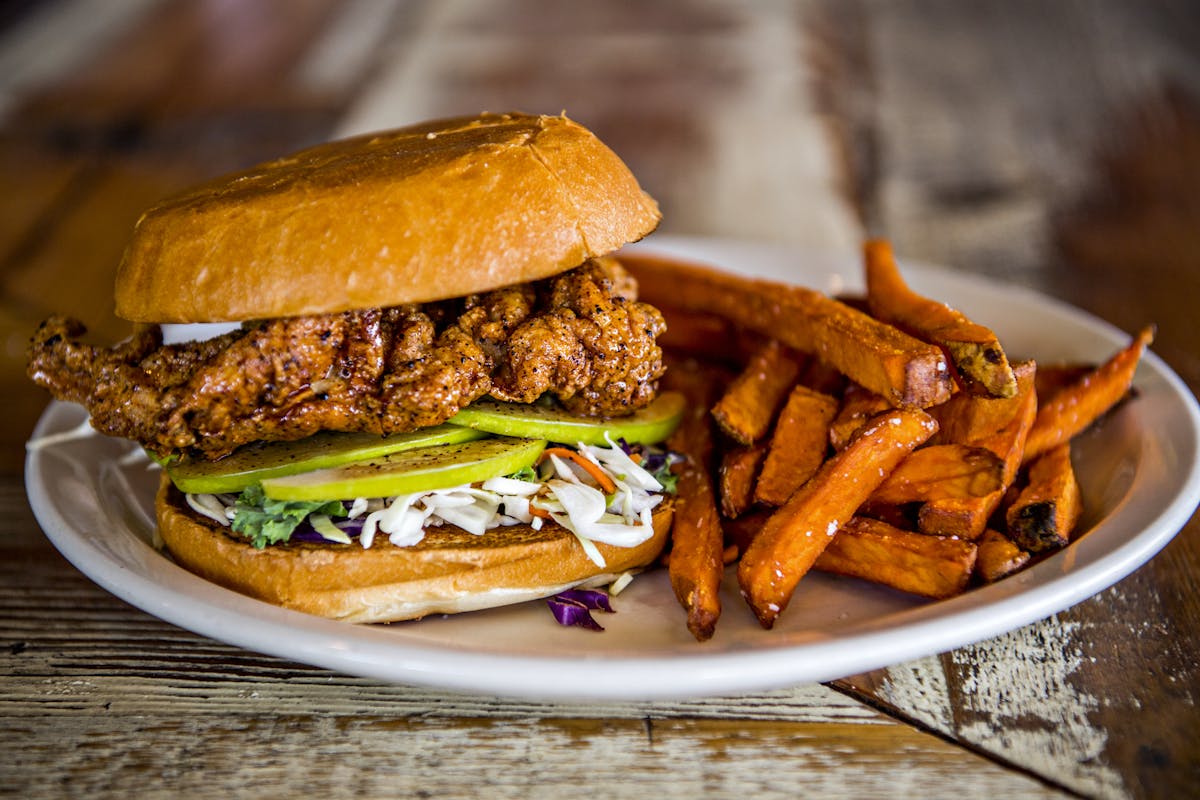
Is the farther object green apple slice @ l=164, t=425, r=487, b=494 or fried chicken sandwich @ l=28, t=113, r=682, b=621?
green apple slice @ l=164, t=425, r=487, b=494

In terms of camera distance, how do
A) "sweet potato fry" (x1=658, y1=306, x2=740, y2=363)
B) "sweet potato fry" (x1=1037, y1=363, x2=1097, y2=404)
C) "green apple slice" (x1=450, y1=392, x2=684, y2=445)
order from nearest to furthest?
"green apple slice" (x1=450, y1=392, x2=684, y2=445) → "sweet potato fry" (x1=1037, y1=363, x2=1097, y2=404) → "sweet potato fry" (x1=658, y1=306, x2=740, y2=363)

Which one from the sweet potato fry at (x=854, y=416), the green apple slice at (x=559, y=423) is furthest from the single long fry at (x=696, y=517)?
the sweet potato fry at (x=854, y=416)

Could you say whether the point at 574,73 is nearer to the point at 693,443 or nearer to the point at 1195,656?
the point at 693,443

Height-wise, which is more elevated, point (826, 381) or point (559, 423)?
point (559, 423)

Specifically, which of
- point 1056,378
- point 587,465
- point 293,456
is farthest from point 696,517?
point 1056,378

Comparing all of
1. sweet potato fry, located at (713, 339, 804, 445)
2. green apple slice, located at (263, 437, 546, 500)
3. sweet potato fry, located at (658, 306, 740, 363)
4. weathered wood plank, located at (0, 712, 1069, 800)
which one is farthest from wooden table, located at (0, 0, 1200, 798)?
sweet potato fry, located at (658, 306, 740, 363)

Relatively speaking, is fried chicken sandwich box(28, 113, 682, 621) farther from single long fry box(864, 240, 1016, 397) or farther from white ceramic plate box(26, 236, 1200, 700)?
single long fry box(864, 240, 1016, 397)

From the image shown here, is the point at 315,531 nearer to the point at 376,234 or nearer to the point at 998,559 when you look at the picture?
the point at 376,234
